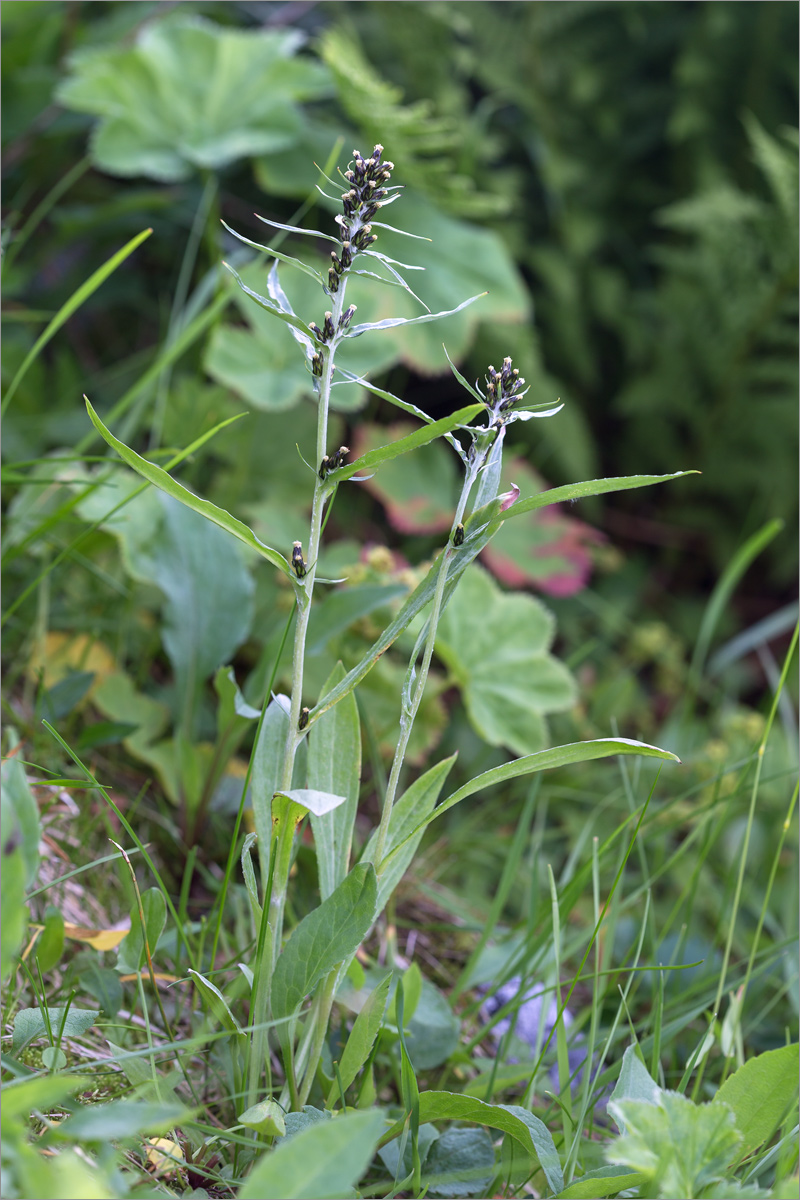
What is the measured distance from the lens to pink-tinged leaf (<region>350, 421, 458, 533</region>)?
2.21m

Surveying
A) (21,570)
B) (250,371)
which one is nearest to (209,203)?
(250,371)

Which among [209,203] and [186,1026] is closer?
[186,1026]

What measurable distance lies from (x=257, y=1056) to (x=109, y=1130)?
0.30 meters

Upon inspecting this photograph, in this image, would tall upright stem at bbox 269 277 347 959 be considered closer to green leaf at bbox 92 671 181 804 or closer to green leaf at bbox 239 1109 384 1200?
green leaf at bbox 239 1109 384 1200

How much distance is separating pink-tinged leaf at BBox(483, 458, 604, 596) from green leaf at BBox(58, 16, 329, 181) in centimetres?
103

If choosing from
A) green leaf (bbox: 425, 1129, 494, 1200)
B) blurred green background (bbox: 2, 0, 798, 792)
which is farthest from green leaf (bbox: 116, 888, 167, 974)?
blurred green background (bbox: 2, 0, 798, 792)

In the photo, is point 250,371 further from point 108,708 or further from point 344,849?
point 344,849

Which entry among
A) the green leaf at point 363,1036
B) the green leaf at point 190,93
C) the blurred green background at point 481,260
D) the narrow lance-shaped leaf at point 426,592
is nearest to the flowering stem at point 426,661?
the narrow lance-shaped leaf at point 426,592

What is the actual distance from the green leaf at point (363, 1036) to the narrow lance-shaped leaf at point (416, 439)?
0.50 meters

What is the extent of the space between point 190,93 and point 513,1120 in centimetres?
239

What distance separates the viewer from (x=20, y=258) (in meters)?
2.47

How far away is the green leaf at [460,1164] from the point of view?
38.1 inches

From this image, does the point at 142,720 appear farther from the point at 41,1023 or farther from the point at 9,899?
the point at 9,899

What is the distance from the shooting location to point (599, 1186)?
2.77 feet
